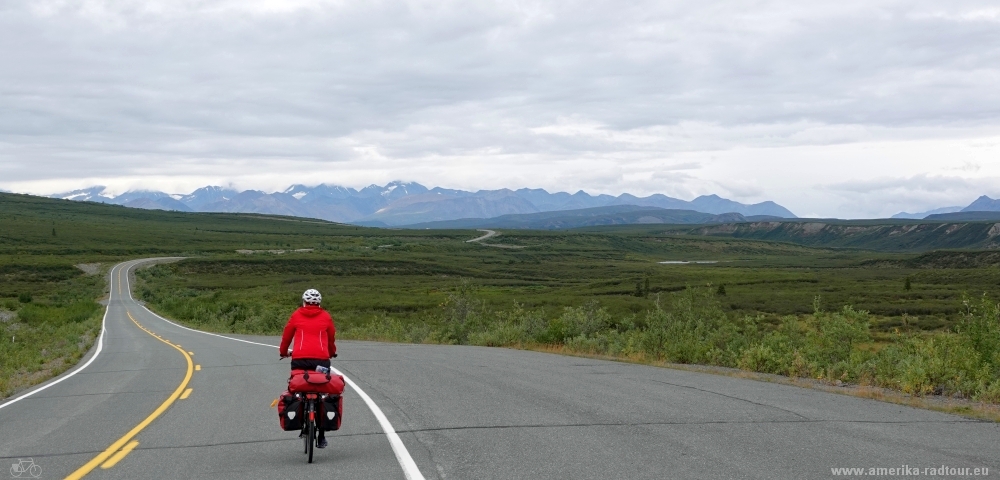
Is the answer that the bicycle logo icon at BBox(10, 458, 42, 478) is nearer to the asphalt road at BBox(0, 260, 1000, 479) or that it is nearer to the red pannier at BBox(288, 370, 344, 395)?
the asphalt road at BBox(0, 260, 1000, 479)

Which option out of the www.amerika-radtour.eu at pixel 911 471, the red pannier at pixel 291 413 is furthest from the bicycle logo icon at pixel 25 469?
the www.amerika-radtour.eu at pixel 911 471

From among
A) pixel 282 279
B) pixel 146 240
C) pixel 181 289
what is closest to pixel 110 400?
pixel 181 289

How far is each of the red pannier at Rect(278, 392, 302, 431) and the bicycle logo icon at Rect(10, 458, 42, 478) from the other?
2.31 metres

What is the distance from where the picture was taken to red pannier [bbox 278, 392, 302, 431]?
784 cm

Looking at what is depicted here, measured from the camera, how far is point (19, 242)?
138 m

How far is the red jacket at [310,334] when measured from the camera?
8.61 metres

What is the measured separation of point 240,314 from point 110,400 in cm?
3669

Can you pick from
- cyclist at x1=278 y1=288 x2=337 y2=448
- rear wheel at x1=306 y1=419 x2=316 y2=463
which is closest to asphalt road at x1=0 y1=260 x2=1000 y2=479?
rear wheel at x1=306 y1=419 x2=316 y2=463

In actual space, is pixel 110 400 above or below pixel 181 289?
above

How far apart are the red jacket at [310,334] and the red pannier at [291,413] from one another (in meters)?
0.76

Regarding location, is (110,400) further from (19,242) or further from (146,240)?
(146,240)

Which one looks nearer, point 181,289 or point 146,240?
point 181,289

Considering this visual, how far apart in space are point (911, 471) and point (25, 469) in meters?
8.43

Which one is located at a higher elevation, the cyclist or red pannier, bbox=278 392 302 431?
the cyclist
